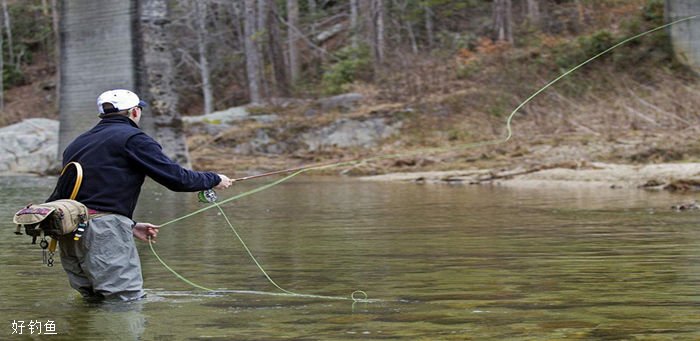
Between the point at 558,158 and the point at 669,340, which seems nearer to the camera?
the point at 669,340

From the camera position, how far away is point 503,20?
1339 inches

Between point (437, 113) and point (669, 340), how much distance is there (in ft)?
68.6

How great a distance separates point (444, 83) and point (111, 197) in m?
21.9

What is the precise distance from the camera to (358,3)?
3916 cm

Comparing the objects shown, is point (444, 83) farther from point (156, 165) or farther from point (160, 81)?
point (156, 165)

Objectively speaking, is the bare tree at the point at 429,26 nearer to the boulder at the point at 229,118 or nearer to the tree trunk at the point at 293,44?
the tree trunk at the point at 293,44

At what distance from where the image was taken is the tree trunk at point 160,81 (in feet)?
61.9

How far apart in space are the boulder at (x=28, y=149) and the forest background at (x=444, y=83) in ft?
10.3

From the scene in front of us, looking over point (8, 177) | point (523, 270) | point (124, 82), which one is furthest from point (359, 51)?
point (523, 270)

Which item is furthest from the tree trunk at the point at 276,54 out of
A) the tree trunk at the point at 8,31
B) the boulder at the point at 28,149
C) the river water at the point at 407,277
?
the river water at the point at 407,277

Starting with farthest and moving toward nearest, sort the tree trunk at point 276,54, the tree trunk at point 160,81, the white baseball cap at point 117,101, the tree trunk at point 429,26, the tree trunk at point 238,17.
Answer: the tree trunk at point 238,17, the tree trunk at point 429,26, the tree trunk at point 276,54, the tree trunk at point 160,81, the white baseball cap at point 117,101

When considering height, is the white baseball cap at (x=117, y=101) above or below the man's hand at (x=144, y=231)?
above

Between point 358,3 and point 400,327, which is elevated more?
point 358,3

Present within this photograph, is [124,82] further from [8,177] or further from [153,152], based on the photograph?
[153,152]
